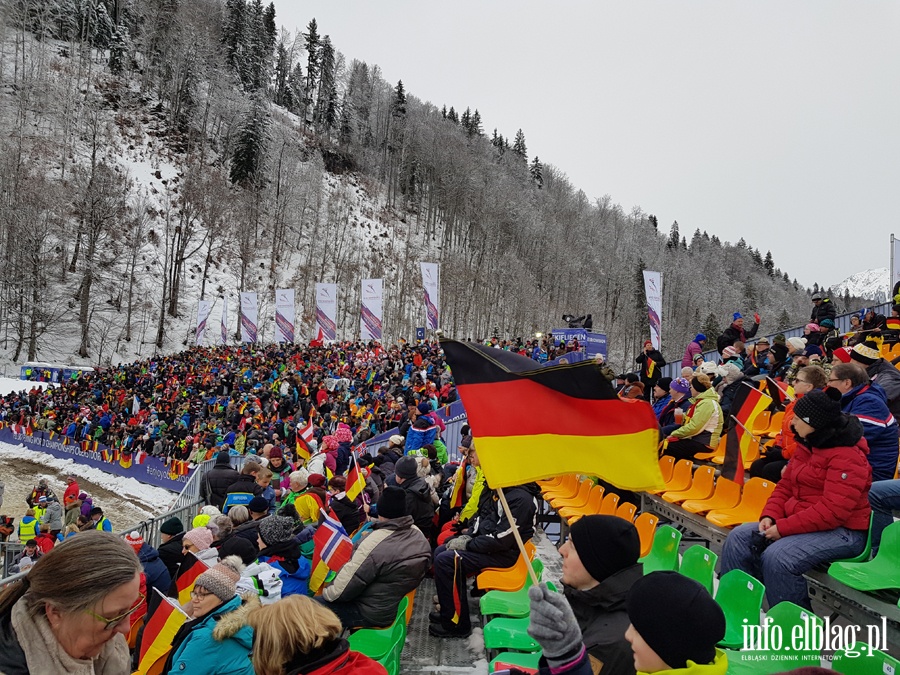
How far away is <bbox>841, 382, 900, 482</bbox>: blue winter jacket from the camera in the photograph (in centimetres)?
414

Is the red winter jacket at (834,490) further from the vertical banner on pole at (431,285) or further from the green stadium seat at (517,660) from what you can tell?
the vertical banner on pole at (431,285)

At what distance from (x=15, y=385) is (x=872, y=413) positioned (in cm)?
3622

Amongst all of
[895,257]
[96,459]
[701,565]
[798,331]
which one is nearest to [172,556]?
[701,565]

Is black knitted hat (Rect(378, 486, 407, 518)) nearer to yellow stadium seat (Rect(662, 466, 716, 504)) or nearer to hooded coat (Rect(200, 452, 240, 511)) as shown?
yellow stadium seat (Rect(662, 466, 716, 504))

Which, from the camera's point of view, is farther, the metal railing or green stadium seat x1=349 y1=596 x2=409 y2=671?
the metal railing

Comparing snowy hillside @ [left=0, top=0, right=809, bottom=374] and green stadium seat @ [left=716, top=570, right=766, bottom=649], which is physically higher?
snowy hillside @ [left=0, top=0, right=809, bottom=374]

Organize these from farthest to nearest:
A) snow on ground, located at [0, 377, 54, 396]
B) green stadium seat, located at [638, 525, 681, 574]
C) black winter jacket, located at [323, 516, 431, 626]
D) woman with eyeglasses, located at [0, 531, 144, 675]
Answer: snow on ground, located at [0, 377, 54, 396] → green stadium seat, located at [638, 525, 681, 574] → black winter jacket, located at [323, 516, 431, 626] → woman with eyeglasses, located at [0, 531, 144, 675]

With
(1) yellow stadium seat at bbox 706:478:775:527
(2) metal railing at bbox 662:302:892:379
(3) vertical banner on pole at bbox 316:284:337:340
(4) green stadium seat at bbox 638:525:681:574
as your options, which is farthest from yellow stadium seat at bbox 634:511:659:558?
(3) vertical banner on pole at bbox 316:284:337:340

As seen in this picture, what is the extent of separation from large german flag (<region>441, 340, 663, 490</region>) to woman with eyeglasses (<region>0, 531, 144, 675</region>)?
1.68 m

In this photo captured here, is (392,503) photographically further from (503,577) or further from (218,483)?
(218,483)

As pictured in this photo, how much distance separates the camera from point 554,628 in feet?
6.38

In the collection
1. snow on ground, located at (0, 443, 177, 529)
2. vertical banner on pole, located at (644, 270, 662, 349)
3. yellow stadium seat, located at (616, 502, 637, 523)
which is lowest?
snow on ground, located at (0, 443, 177, 529)

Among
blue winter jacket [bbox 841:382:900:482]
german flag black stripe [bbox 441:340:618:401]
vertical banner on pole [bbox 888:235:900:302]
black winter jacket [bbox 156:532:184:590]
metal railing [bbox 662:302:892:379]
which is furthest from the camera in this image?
metal railing [bbox 662:302:892:379]

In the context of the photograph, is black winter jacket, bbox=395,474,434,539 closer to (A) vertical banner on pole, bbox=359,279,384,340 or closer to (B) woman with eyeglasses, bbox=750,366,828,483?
(B) woman with eyeglasses, bbox=750,366,828,483
